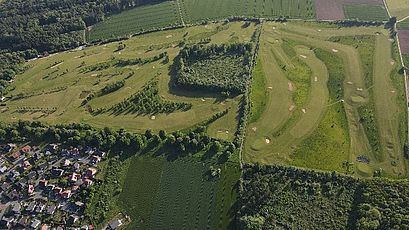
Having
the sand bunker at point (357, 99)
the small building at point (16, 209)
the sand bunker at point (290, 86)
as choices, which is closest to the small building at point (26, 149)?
the small building at point (16, 209)

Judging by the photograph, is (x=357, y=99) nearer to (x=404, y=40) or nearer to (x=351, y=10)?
→ (x=404, y=40)

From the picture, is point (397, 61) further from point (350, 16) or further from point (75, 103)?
point (75, 103)

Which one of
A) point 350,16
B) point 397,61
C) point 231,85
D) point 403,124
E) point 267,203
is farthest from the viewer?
point 350,16

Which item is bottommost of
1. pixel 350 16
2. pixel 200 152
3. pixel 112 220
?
pixel 112 220

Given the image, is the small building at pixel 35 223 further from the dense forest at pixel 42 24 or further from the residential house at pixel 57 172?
the dense forest at pixel 42 24

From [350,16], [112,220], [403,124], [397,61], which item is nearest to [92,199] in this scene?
[112,220]
